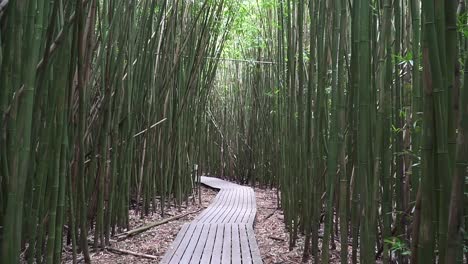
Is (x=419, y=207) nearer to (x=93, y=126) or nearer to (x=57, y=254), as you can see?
(x=57, y=254)

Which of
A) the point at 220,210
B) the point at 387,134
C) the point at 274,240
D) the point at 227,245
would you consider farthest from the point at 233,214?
the point at 387,134

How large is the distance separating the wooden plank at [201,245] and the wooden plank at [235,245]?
0.59 ft

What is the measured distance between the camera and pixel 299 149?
2967mm

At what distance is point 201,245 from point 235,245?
206 mm

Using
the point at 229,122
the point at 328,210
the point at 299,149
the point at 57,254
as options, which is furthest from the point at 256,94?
the point at 57,254

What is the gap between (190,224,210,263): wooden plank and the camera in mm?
2488

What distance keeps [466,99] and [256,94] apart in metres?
6.04

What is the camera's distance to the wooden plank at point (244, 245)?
96.9 inches

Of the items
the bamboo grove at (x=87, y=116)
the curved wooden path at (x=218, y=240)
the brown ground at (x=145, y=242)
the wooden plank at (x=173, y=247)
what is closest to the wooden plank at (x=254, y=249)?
the curved wooden path at (x=218, y=240)

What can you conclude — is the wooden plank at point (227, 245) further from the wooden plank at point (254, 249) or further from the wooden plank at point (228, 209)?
the wooden plank at point (228, 209)

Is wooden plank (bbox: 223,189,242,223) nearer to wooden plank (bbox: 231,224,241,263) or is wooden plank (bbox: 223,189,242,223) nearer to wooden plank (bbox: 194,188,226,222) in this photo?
wooden plank (bbox: 194,188,226,222)

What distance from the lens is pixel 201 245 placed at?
280 centimetres

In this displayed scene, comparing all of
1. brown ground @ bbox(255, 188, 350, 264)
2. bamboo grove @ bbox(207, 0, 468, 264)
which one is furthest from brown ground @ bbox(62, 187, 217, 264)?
bamboo grove @ bbox(207, 0, 468, 264)

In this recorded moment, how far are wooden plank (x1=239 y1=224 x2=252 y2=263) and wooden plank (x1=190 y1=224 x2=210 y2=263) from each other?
0.76 ft
